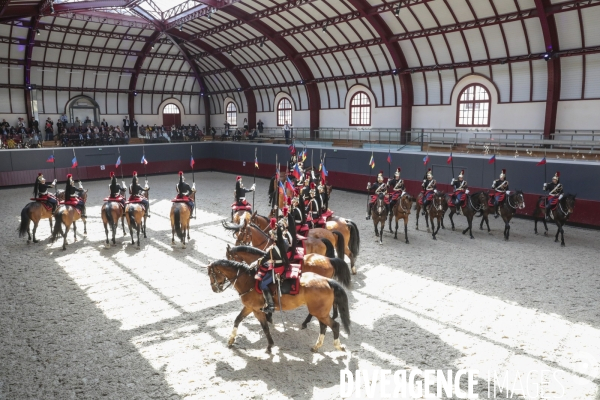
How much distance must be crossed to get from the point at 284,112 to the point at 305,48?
7.75m

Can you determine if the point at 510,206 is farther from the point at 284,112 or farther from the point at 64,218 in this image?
the point at 284,112

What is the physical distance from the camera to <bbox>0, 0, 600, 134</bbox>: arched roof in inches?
814

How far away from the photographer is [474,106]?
2517 centimetres

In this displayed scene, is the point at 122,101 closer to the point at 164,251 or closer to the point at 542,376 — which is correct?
the point at 164,251

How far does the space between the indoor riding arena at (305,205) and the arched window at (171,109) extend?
22 centimetres

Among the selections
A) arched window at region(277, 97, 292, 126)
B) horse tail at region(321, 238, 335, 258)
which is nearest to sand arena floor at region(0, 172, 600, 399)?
horse tail at region(321, 238, 335, 258)

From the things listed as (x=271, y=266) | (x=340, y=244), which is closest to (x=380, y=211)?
(x=340, y=244)

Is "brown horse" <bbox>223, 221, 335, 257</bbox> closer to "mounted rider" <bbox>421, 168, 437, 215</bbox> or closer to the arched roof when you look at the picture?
"mounted rider" <bbox>421, 168, 437, 215</bbox>

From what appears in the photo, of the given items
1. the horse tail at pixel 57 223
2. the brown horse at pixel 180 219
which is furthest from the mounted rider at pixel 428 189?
the horse tail at pixel 57 223

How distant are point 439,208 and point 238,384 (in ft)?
35.4

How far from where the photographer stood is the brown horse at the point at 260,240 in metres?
10.1

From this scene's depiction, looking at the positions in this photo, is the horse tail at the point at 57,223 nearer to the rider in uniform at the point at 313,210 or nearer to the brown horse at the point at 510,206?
the rider in uniform at the point at 313,210

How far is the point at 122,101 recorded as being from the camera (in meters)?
38.6

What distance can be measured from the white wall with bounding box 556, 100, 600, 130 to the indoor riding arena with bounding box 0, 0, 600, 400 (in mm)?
69
